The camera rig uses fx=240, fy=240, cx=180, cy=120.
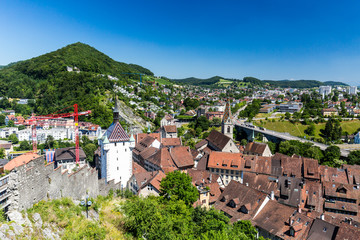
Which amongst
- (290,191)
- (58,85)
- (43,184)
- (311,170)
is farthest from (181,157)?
(58,85)

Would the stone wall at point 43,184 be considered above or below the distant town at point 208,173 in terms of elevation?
above

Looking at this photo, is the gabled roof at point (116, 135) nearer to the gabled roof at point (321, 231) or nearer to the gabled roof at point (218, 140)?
the gabled roof at point (321, 231)

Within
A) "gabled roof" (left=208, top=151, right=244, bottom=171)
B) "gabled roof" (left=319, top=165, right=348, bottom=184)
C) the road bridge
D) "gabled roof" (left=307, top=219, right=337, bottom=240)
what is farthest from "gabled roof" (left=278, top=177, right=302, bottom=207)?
the road bridge

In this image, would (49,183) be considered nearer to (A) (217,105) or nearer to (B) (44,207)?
(B) (44,207)

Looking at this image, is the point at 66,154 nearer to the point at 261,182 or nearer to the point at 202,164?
the point at 202,164

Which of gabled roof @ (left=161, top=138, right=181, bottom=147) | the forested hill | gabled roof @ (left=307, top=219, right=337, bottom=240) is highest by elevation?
the forested hill

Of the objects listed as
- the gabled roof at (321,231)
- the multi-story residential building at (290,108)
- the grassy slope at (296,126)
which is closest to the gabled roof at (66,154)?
the gabled roof at (321,231)

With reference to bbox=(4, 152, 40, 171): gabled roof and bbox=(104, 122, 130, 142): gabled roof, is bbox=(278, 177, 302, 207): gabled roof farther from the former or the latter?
bbox=(4, 152, 40, 171): gabled roof
